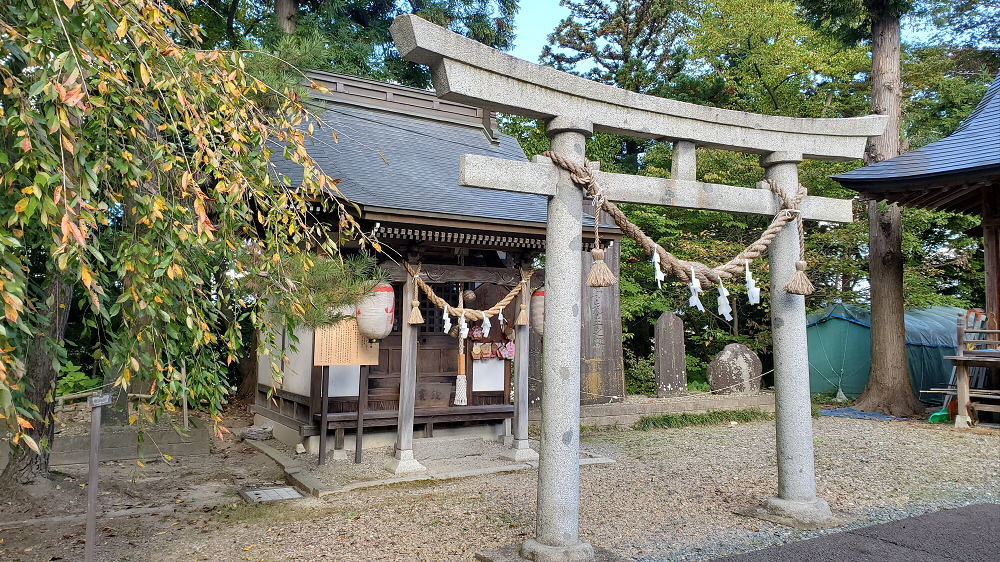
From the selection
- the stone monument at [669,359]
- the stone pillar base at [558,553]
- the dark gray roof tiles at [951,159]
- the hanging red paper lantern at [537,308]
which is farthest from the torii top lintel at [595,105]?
the stone monument at [669,359]

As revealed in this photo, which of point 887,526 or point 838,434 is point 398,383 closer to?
point 887,526

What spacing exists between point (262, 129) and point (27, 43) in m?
0.91

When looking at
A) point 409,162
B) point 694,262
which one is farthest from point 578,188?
point 409,162

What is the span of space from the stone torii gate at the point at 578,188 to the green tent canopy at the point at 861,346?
10.1 m

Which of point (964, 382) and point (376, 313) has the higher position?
point (376, 313)

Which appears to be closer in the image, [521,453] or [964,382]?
[521,453]

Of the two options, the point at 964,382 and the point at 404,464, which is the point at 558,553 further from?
the point at 964,382

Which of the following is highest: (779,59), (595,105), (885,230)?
(779,59)

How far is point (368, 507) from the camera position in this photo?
5883 mm

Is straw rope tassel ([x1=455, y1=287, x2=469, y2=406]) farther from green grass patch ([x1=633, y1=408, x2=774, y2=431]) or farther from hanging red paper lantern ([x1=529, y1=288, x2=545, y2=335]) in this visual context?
green grass patch ([x1=633, y1=408, x2=774, y2=431])

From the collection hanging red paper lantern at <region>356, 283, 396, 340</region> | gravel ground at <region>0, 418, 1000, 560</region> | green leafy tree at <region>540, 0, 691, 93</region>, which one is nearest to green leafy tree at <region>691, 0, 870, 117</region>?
green leafy tree at <region>540, 0, 691, 93</region>

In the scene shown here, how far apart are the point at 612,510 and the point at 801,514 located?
4.94ft

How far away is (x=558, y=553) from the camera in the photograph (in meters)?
3.93

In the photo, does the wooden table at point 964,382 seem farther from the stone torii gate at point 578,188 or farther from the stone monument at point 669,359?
the stone torii gate at point 578,188
